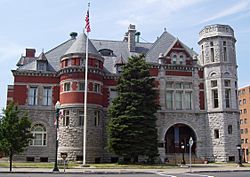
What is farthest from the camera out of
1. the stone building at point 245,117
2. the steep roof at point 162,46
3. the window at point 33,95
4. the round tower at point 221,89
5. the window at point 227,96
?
the stone building at point 245,117

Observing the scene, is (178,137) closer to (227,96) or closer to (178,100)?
(178,100)

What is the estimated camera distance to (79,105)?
124ft

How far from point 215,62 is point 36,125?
932 inches

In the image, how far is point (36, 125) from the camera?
1593 inches

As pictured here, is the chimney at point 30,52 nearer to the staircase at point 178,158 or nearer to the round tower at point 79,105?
the round tower at point 79,105

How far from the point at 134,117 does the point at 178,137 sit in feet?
36.2

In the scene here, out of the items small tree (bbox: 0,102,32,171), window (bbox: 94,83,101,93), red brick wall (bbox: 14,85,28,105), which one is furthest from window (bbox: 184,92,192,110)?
small tree (bbox: 0,102,32,171)

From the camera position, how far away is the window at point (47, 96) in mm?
41219

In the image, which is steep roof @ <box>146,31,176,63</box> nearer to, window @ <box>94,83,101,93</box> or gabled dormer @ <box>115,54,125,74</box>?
gabled dormer @ <box>115,54,125,74</box>

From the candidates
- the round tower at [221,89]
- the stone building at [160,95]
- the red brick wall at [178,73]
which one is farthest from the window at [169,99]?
the round tower at [221,89]

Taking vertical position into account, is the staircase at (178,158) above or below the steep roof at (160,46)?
below

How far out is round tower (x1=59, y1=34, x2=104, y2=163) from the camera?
37.3 meters

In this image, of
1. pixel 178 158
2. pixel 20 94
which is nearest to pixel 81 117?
pixel 20 94

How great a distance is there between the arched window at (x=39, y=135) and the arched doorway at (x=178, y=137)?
15.3m
